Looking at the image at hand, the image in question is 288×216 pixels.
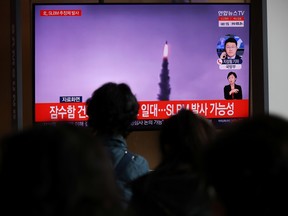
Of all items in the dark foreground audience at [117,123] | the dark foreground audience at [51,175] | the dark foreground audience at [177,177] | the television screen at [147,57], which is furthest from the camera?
the television screen at [147,57]

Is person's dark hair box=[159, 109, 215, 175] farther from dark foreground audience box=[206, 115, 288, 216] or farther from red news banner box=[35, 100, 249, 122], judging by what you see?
red news banner box=[35, 100, 249, 122]

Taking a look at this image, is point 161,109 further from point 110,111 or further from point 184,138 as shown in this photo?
point 184,138

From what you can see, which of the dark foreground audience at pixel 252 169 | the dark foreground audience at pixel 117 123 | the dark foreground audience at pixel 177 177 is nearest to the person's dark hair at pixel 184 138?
the dark foreground audience at pixel 177 177

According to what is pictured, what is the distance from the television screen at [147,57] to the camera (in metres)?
3.77

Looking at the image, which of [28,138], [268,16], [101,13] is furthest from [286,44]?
[28,138]

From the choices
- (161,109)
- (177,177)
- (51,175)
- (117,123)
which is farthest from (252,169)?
(161,109)

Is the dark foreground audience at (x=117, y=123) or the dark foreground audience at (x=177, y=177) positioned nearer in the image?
the dark foreground audience at (x=177, y=177)

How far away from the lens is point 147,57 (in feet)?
12.6

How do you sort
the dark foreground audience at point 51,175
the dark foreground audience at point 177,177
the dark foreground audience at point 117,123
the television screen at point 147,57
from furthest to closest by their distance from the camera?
the television screen at point 147,57 → the dark foreground audience at point 117,123 → the dark foreground audience at point 177,177 → the dark foreground audience at point 51,175

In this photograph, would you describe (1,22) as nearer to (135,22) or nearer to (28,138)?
(135,22)

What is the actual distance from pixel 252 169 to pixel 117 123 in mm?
1592

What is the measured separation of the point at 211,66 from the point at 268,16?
1.88ft

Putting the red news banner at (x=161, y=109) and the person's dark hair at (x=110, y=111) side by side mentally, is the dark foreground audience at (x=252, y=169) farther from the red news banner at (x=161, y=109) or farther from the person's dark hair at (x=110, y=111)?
the red news banner at (x=161, y=109)

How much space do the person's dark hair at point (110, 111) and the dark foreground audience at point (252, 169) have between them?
154 centimetres
